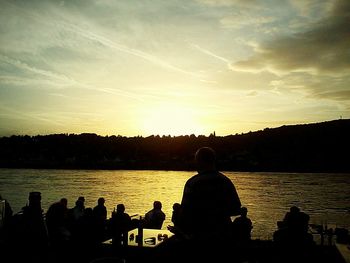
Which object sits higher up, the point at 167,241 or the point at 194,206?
the point at 194,206

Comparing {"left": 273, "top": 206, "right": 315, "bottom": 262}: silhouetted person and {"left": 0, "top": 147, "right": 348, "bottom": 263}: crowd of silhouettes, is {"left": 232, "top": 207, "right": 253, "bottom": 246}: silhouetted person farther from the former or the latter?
{"left": 273, "top": 206, "right": 315, "bottom": 262}: silhouetted person

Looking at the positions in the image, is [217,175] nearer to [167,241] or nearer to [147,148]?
[167,241]

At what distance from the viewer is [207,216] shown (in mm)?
4305

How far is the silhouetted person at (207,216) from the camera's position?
14.0 ft

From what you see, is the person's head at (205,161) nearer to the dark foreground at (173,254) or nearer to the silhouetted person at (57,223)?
the dark foreground at (173,254)

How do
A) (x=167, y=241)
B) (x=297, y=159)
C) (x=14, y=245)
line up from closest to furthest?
(x=14, y=245) → (x=167, y=241) → (x=297, y=159)

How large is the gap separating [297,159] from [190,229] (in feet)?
541

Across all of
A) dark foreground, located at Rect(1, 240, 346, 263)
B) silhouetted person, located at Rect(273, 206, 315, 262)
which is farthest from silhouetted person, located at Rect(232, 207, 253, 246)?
silhouetted person, located at Rect(273, 206, 315, 262)

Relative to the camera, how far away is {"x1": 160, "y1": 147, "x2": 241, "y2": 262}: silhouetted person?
427 cm

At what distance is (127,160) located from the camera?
19812cm

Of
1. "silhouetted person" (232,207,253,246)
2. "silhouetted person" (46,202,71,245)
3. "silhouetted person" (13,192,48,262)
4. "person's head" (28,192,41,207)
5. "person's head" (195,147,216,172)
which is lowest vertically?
"silhouetted person" (232,207,253,246)

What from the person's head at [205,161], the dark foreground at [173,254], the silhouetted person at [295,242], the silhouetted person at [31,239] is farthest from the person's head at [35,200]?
the silhouetted person at [295,242]

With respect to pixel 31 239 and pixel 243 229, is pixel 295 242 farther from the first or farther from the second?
pixel 31 239

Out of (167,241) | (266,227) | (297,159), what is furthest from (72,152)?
(167,241)
